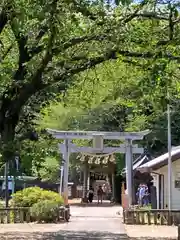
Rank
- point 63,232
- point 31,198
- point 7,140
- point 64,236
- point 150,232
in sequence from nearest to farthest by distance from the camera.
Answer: point 7,140, point 64,236, point 63,232, point 150,232, point 31,198

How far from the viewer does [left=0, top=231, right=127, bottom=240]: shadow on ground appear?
57.4 ft

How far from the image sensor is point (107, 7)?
1269 cm

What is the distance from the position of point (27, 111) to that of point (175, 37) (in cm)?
930

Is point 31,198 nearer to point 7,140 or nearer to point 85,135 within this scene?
point 85,135

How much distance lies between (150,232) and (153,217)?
3991mm

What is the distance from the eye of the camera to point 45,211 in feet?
79.6

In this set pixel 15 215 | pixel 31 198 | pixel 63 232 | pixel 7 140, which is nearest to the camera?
pixel 7 140

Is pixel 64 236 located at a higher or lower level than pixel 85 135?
lower

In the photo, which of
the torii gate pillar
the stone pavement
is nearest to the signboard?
the torii gate pillar

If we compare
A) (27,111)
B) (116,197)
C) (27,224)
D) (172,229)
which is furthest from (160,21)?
(116,197)

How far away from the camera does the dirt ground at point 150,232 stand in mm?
18344

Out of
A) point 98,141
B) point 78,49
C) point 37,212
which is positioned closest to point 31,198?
point 37,212

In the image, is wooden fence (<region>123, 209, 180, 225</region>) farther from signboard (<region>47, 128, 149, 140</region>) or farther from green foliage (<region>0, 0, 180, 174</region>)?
green foliage (<region>0, 0, 180, 174</region>)

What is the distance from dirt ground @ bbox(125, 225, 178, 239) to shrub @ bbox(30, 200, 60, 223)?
3.34m
